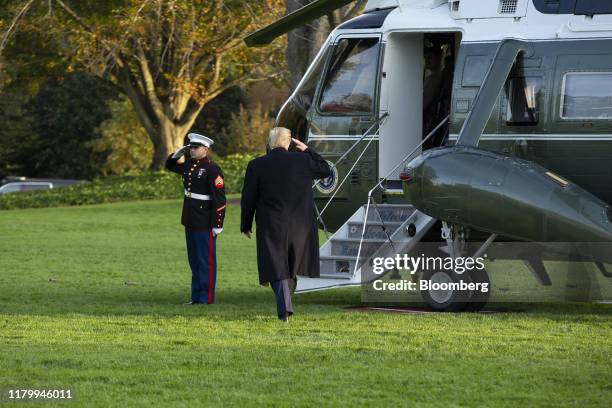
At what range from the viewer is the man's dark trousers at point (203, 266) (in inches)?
547

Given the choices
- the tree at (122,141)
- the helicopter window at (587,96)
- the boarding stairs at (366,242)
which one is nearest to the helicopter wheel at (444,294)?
the boarding stairs at (366,242)

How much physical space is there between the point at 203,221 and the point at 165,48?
730 inches

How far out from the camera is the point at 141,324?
11867 mm

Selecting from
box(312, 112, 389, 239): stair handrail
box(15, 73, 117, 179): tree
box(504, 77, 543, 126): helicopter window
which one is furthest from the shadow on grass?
box(15, 73, 117, 179): tree

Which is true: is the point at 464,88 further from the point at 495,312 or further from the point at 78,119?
the point at 78,119

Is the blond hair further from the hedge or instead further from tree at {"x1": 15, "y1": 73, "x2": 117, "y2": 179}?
tree at {"x1": 15, "y1": 73, "x2": 117, "y2": 179}

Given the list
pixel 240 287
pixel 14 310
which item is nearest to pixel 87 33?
pixel 240 287

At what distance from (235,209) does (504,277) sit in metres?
22.2

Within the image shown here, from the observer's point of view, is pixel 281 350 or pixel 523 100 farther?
pixel 523 100

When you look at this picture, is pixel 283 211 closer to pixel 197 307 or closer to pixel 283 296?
pixel 283 296

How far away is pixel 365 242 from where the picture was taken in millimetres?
13250

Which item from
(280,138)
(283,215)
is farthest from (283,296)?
(280,138)

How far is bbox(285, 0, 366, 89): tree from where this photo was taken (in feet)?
82.1

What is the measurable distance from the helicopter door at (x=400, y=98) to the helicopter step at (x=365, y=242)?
0.67m
